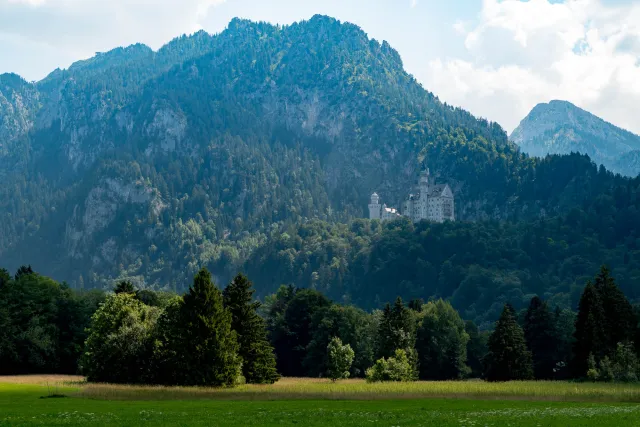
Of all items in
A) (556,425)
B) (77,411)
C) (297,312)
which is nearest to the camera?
(556,425)

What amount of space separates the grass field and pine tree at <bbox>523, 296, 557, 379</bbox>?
148ft

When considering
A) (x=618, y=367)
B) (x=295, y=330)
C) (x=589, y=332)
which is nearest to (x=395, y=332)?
(x=589, y=332)

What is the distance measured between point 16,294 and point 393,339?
5981cm

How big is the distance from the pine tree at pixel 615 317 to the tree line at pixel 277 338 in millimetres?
149

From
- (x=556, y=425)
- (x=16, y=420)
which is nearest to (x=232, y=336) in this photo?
(x=16, y=420)

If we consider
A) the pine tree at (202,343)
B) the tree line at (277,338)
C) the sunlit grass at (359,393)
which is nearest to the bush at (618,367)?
the tree line at (277,338)

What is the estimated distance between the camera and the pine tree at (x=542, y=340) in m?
132

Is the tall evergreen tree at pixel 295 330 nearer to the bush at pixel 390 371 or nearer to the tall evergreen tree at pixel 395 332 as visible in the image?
the tall evergreen tree at pixel 395 332

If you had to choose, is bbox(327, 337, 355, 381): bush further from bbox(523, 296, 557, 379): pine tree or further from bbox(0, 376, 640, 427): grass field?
bbox(523, 296, 557, 379): pine tree

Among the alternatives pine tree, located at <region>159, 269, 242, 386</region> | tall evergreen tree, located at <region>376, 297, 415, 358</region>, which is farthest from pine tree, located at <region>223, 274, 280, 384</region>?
tall evergreen tree, located at <region>376, 297, 415, 358</region>

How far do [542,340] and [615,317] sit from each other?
29.6 meters

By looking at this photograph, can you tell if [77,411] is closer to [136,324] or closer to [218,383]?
[218,383]

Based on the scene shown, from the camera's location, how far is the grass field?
47969mm

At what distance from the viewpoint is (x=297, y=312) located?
153m
